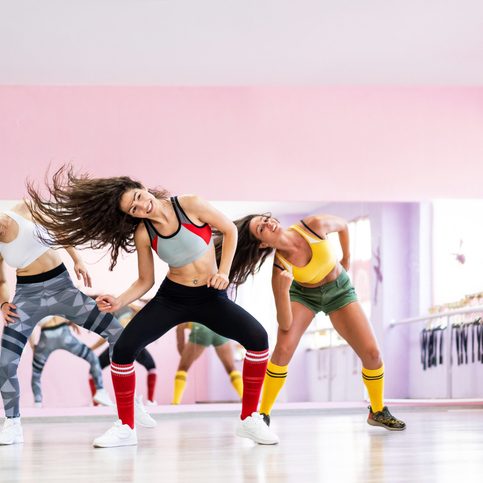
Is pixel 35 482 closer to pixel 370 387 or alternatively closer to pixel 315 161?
pixel 370 387

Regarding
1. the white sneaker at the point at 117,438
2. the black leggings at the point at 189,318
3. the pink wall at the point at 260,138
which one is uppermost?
the pink wall at the point at 260,138

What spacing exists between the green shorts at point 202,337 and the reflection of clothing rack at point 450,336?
4.43 feet

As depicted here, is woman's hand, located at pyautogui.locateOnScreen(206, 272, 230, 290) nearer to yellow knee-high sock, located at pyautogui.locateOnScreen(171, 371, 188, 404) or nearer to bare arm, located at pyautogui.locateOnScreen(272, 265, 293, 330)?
bare arm, located at pyautogui.locateOnScreen(272, 265, 293, 330)

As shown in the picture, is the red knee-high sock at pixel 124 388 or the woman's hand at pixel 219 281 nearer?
the woman's hand at pixel 219 281

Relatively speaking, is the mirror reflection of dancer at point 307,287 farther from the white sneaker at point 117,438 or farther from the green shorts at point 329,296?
Answer: the white sneaker at point 117,438

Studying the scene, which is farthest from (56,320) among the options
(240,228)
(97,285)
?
(240,228)

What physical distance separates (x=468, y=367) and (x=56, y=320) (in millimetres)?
2991

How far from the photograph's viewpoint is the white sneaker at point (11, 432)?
12.8 feet

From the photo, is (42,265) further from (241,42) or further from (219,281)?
(241,42)

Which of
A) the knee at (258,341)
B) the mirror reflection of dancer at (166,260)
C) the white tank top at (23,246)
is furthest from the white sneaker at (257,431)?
the white tank top at (23,246)

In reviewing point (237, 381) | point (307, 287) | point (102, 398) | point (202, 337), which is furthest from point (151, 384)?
point (307, 287)

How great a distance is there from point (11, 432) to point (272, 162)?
3575 millimetres

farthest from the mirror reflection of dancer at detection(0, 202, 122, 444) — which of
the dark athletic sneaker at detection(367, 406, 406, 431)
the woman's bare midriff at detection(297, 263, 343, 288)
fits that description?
the dark athletic sneaker at detection(367, 406, 406, 431)

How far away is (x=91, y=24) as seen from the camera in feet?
18.7
